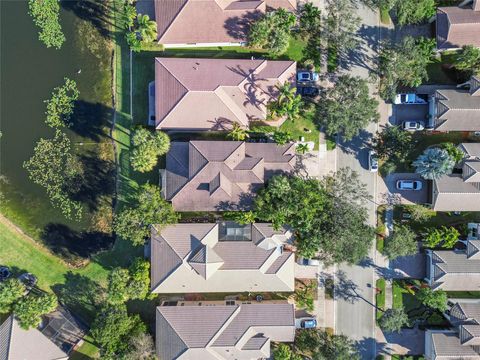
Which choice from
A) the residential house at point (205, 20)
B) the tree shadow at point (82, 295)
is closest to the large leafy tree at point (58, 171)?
the tree shadow at point (82, 295)

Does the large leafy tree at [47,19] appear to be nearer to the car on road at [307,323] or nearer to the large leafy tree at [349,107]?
the large leafy tree at [349,107]

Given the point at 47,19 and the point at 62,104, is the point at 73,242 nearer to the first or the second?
the point at 62,104

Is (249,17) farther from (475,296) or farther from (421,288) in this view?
(475,296)

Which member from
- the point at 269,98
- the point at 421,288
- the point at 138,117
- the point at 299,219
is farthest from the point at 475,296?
the point at 138,117

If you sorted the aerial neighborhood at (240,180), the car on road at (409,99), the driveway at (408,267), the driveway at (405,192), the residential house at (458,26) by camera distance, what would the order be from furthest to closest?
the driveway at (408,267) < the driveway at (405,192) < the car on road at (409,99) < the residential house at (458,26) < the aerial neighborhood at (240,180)

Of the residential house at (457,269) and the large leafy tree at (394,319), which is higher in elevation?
the residential house at (457,269)

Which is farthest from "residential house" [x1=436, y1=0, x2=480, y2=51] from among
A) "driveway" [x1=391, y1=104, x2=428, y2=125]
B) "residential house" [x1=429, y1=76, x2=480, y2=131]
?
"driveway" [x1=391, y1=104, x2=428, y2=125]

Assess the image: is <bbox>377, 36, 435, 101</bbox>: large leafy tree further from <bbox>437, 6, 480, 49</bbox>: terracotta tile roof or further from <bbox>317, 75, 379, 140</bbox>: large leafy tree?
<bbox>317, 75, 379, 140</bbox>: large leafy tree
